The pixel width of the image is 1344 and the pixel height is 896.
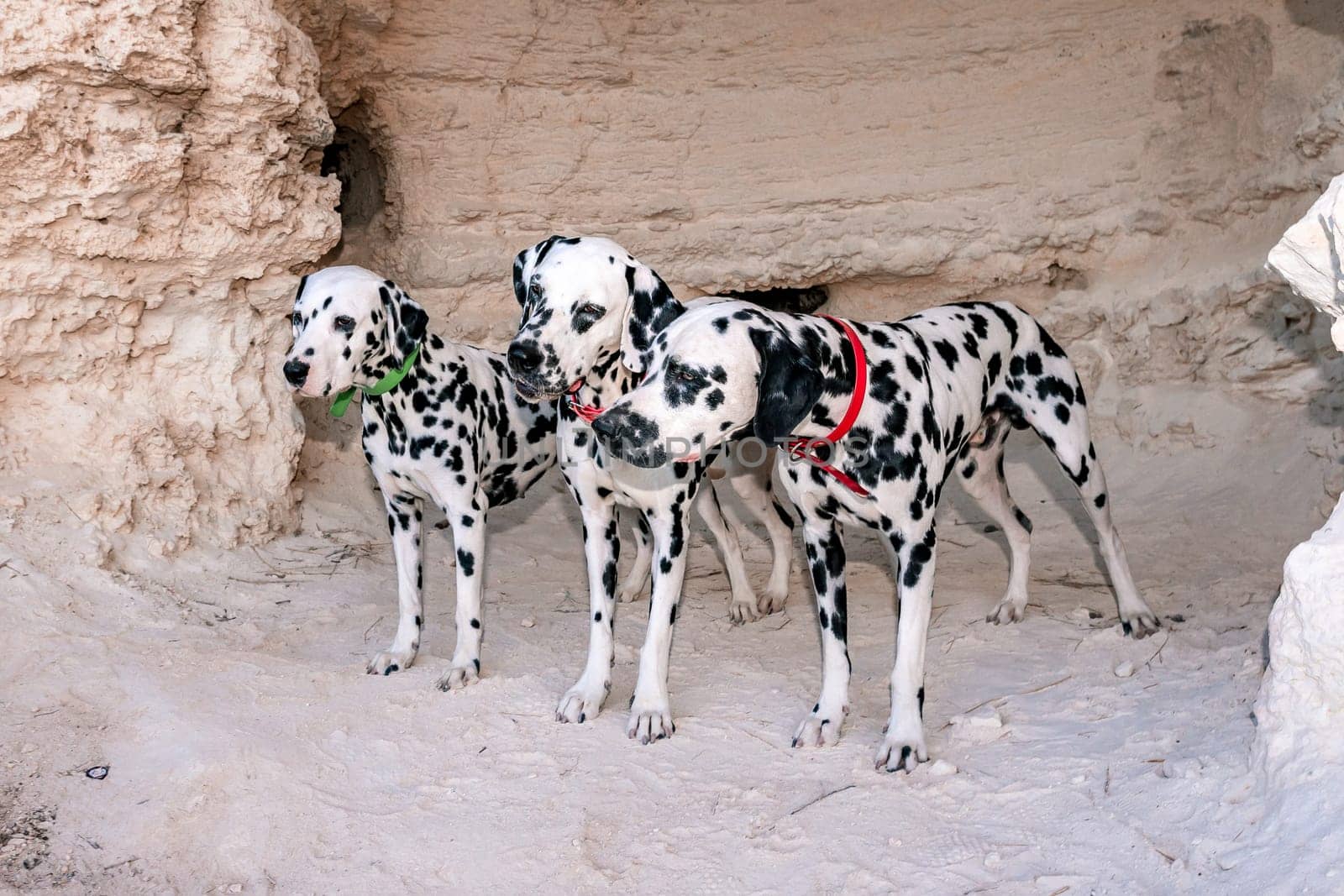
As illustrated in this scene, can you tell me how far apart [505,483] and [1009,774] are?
10.2 feet

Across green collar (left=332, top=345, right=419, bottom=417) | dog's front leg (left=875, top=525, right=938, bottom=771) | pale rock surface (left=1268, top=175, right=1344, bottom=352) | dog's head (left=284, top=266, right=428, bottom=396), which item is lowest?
dog's front leg (left=875, top=525, right=938, bottom=771)

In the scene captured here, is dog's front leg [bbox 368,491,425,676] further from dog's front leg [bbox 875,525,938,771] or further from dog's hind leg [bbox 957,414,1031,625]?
dog's hind leg [bbox 957,414,1031,625]

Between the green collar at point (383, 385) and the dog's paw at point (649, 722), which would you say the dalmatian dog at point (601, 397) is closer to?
the dog's paw at point (649, 722)

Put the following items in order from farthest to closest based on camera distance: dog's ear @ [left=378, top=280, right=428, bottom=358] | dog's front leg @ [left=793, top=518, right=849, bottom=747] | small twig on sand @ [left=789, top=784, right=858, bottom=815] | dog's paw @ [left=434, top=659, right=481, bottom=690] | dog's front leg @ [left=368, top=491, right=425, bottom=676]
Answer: dog's front leg @ [left=368, top=491, right=425, bottom=676]
dog's ear @ [left=378, top=280, right=428, bottom=358]
dog's paw @ [left=434, top=659, right=481, bottom=690]
dog's front leg @ [left=793, top=518, right=849, bottom=747]
small twig on sand @ [left=789, top=784, right=858, bottom=815]

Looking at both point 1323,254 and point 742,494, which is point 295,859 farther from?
point 1323,254

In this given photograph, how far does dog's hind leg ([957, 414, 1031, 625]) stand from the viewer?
21.7 ft

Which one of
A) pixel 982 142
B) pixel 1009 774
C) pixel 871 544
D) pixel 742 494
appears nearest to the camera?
pixel 1009 774

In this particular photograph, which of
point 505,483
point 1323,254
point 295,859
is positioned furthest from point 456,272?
point 1323,254

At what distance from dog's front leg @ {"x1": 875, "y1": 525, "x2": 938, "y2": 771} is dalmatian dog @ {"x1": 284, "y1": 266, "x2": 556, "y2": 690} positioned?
2.04 metres

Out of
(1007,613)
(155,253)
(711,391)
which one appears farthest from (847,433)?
(155,253)

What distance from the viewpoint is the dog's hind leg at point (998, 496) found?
6.60 meters

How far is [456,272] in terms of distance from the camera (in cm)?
855

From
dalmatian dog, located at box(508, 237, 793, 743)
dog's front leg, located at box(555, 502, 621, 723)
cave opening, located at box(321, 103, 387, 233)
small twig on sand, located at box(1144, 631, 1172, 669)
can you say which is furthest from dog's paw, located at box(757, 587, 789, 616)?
cave opening, located at box(321, 103, 387, 233)

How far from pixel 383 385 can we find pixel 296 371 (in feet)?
1.62
